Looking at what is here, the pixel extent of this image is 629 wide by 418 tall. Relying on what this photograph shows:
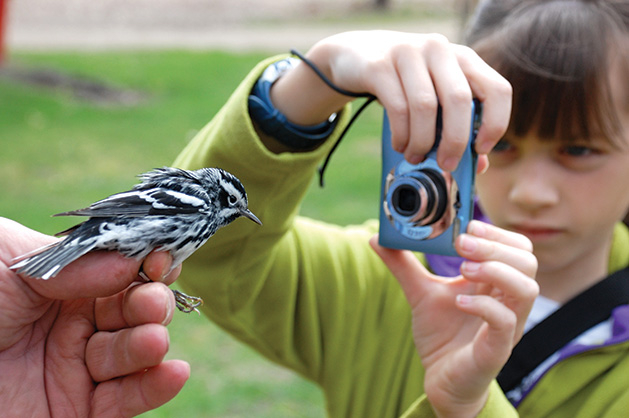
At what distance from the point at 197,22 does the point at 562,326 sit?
55.0ft

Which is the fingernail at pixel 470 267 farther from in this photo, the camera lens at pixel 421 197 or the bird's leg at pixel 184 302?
the bird's leg at pixel 184 302

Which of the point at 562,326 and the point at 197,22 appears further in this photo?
the point at 197,22

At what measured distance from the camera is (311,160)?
1.96 m

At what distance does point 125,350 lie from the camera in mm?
1509

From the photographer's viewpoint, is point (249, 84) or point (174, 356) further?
point (174, 356)

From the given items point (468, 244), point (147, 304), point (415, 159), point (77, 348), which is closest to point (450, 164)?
point (415, 159)

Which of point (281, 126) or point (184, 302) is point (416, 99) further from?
point (184, 302)

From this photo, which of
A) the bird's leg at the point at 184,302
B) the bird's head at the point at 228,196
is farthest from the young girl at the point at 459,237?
the bird's leg at the point at 184,302

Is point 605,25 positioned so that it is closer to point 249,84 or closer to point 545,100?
point 545,100

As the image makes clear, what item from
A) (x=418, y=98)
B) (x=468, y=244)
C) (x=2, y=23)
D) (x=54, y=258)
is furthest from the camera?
(x=2, y=23)

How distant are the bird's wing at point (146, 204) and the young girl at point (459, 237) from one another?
42cm

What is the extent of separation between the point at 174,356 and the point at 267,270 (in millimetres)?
2480

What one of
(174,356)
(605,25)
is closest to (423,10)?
(174,356)

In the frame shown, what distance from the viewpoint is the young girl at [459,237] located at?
5.45ft
